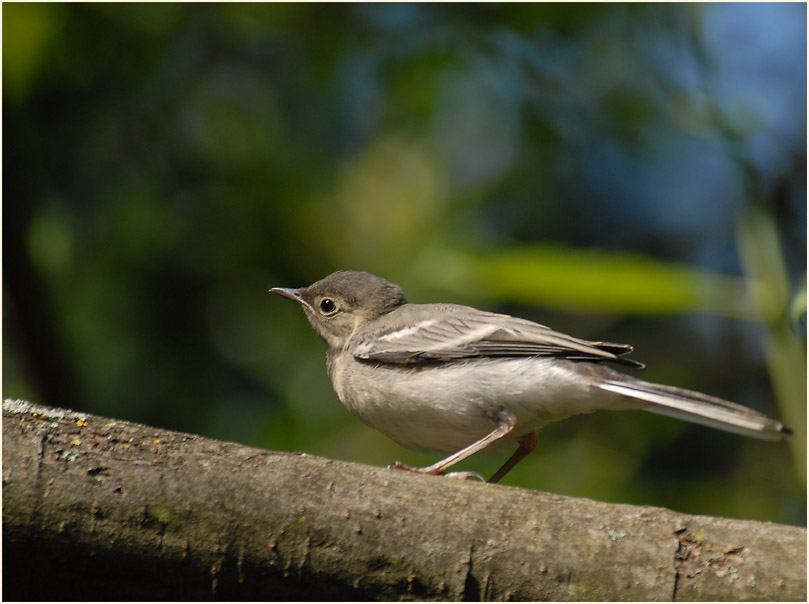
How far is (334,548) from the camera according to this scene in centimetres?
299

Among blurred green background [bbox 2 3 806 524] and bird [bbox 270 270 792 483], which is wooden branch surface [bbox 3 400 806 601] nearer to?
bird [bbox 270 270 792 483]

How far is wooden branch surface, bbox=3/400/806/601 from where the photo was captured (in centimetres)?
283

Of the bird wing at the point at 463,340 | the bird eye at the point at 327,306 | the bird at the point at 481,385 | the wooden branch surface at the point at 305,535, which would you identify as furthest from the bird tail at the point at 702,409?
the bird eye at the point at 327,306

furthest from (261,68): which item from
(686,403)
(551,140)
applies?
(686,403)

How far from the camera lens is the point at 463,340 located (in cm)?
477

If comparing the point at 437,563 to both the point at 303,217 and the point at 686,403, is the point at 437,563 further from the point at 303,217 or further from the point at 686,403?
the point at 303,217

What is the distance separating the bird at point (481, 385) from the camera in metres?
4.44

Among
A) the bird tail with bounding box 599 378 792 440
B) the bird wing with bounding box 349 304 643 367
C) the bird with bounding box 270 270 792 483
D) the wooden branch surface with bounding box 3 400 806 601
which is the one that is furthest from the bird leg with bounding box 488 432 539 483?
the wooden branch surface with bounding box 3 400 806 601

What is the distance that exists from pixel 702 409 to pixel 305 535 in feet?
6.84

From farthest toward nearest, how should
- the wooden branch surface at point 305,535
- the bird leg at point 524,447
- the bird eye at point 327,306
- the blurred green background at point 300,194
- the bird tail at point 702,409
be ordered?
the blurred green background at point 300,194 → the bird eye at point 327,306 → the bird leg at point 524,447 → the bird tail at point 702,409 → the wooden branch surface at point 305,535

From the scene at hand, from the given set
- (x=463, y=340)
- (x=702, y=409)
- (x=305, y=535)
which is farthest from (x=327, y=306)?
(x=305, y=535)

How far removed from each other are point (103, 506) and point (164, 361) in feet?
14.4

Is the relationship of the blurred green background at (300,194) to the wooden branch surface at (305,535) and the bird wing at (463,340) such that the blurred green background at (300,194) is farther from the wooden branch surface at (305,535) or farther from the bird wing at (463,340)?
the wooden branch surface at (305,535)

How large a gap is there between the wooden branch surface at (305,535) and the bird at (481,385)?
1049 millimetres
